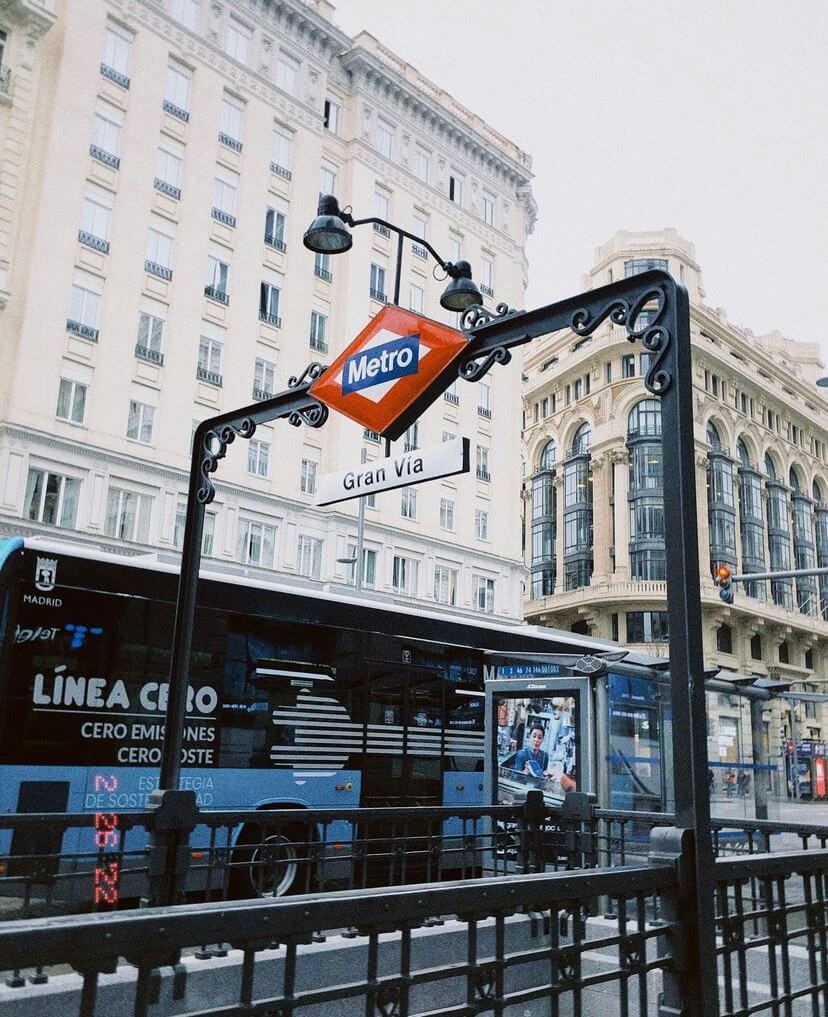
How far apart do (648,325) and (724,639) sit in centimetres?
5724

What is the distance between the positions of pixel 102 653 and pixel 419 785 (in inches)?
198

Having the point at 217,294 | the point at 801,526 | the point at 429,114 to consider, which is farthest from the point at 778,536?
the point at 217,294

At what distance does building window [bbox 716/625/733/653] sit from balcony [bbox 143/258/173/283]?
130 feet

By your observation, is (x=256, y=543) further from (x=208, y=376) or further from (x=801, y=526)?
(x=801, y=526)

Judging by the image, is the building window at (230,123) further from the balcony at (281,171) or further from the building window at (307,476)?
the building window at (307,476)

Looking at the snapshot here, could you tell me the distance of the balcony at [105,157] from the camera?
101 feet

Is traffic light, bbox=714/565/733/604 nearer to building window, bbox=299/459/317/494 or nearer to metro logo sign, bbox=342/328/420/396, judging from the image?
metro logo sign, bbox=342/328/420/396

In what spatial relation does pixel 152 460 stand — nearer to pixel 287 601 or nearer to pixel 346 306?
pixel 346 306

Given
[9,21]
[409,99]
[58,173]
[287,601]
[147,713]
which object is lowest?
[147,713]

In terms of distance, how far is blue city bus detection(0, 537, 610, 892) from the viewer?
9.64 meters

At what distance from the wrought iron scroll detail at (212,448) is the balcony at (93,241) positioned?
84.9 ft

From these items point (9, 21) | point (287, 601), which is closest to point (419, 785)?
point (287, 601)

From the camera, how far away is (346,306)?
3800 centimetres

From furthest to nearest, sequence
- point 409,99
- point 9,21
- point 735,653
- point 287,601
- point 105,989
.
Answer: point 735,653, point 409,99, point 9,21, point 287,601, point 105,989
